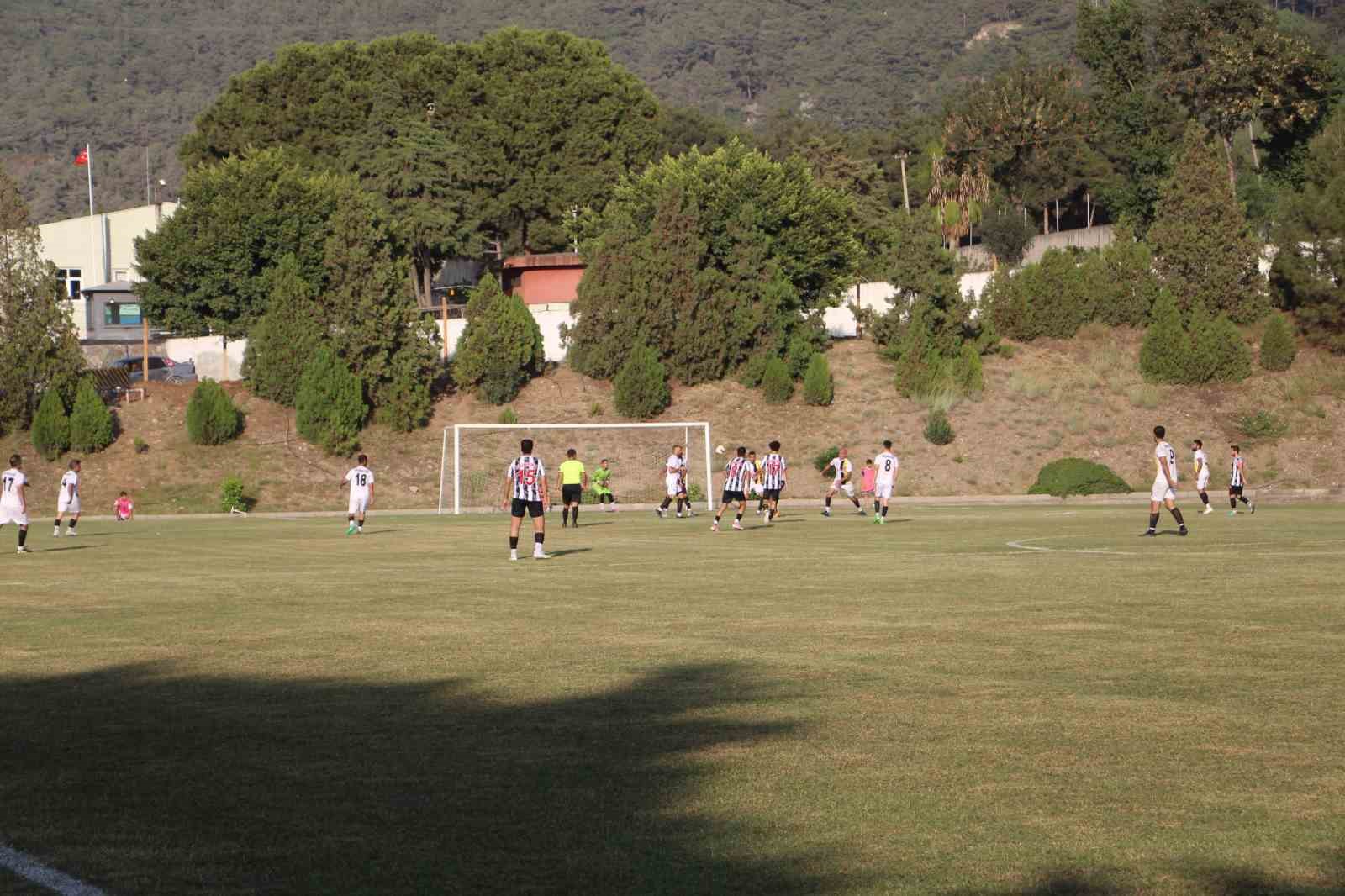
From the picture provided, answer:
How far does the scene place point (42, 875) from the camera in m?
7.41

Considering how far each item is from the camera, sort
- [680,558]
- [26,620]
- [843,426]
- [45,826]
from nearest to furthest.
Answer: [45,826]
[26,620]
[680,558]
[843,426]

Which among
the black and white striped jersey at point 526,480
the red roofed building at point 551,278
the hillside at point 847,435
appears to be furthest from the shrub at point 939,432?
the black and white striped jersey at point 526,480

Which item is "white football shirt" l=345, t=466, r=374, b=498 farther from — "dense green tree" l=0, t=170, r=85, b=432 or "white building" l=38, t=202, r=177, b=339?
"white building" l=38, t=202, r=177, b=339

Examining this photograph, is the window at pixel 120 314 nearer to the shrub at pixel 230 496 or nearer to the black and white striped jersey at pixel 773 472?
the shrub at pixel 230 496

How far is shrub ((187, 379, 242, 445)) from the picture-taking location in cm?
6372

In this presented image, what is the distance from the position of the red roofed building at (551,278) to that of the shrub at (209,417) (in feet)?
69.4

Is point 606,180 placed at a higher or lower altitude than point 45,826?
higher

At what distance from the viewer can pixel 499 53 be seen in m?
93.9

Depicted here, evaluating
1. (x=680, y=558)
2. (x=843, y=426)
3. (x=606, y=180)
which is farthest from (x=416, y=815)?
(x=606, y=180)

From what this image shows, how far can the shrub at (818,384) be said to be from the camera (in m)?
68.6

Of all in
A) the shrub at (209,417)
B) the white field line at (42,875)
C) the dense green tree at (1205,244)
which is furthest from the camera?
the dense green tree at (1205,244)

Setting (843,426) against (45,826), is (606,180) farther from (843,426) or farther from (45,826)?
(45,826)

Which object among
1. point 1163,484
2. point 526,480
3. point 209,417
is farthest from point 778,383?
point 526,480

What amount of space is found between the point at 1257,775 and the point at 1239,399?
6247cm
